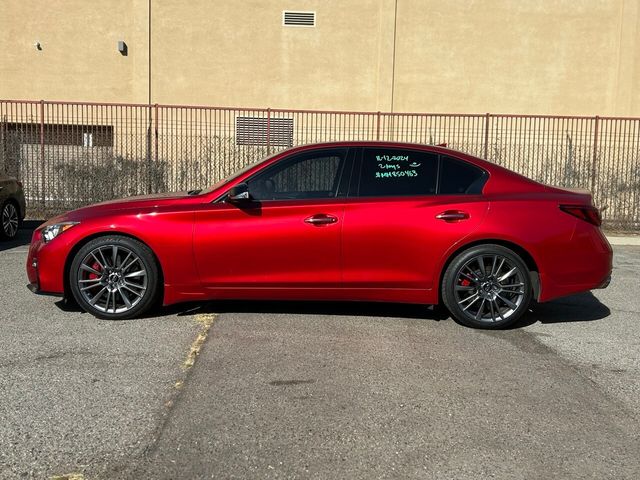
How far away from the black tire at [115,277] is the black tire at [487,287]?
2.62m

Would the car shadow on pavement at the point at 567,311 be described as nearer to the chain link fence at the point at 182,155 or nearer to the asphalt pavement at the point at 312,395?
the asphalt pavement at the point at 312,395

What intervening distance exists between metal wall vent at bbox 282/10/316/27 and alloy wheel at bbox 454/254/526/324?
14530mm

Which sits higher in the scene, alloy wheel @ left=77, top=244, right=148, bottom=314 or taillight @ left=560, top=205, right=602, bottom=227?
taillight @ left=560, top=205, right=602, bottom=227

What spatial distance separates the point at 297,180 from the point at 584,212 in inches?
102

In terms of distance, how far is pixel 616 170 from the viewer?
1511 cm

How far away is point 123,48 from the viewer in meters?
18.9

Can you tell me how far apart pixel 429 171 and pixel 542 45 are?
48.9 feet

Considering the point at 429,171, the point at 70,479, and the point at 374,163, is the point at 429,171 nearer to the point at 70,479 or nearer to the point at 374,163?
the point at 374,163

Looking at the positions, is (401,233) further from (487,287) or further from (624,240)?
(624,240)

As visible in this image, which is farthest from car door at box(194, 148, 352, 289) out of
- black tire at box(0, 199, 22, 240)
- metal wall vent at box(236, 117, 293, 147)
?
metal wall vent at box(236, 117, 293, 147)

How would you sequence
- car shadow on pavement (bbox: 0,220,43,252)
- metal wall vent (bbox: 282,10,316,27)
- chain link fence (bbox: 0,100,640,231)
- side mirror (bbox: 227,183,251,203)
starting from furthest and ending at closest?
1. metal wall vent (bbox: 282,10,316,27)
2. chain link fence (bbox: 0,100,640,231)
3. car shadow on pavement (bbox: 0,220,43,252)
4. side mirror (bbox: 227,183,251,203)

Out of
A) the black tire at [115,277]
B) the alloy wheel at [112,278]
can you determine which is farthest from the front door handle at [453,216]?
the alloy wheel at [112,278]

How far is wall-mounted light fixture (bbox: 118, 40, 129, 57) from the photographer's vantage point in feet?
61.8

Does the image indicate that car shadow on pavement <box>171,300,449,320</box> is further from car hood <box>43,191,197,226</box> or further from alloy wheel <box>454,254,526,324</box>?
car hood <box>43,191,197,226</box>
